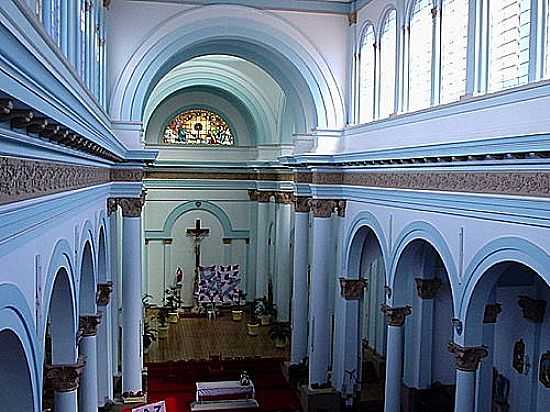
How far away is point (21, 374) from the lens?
5.78 m

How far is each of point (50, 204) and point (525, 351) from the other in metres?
9.77

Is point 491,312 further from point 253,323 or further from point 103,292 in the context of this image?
point 253,323

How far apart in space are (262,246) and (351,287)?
9920 millimetres

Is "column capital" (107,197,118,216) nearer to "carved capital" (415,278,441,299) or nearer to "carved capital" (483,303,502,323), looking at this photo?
"carved capital" (415,278,441,299)

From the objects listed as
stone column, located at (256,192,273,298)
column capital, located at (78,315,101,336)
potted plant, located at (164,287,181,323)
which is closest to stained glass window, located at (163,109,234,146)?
stone column, located at (256,192,273,298)

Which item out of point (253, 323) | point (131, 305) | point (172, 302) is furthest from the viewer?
point (172, 302)

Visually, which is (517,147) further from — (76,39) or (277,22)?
(277,22)

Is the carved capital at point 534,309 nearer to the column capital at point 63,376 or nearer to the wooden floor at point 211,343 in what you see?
the column capital at point 63,376

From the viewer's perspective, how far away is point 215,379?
62.4ft

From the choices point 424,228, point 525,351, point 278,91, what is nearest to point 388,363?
point 525,351

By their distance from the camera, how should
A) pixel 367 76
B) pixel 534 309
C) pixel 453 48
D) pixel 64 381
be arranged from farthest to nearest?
pixel 367 76, pixel 534 309, pixel 453 48, pixel 64 381

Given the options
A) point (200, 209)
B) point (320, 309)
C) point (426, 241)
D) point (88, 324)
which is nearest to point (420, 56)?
point (426, 241)

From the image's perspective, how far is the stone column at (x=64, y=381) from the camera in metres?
8.60

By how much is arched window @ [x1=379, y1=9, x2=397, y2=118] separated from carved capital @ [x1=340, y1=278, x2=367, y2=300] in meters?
3.89
